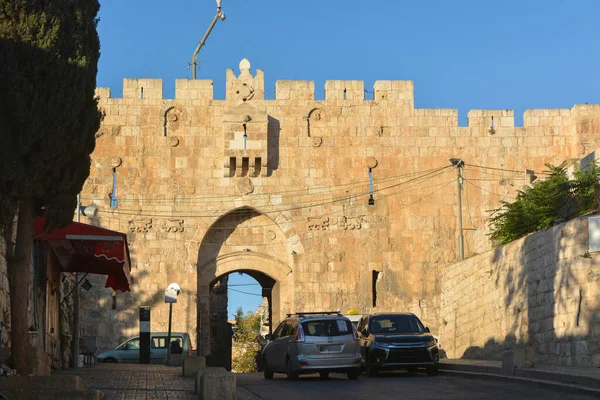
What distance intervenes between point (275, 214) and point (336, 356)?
45.3ft

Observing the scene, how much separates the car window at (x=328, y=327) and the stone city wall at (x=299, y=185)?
42.0 feet

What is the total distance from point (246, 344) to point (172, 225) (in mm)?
21397

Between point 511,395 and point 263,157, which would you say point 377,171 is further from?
point 511,395

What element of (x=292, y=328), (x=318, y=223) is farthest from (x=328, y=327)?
(x=318, y=223)

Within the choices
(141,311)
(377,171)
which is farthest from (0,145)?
(377,171)

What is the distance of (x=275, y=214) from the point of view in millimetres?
31578

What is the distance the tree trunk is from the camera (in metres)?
11.8

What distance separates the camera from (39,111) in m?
10.9

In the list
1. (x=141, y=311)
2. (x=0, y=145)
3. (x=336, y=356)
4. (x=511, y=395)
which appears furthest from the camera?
(x=141, y=311)

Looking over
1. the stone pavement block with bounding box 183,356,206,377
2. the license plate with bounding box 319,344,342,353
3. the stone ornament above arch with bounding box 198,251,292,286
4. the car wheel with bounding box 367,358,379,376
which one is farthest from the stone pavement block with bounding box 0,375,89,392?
the stone ornament above arch with bounding box 198,251,292,286

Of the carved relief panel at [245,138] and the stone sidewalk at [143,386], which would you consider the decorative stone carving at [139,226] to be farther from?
the stone sidewalk at [143,386]

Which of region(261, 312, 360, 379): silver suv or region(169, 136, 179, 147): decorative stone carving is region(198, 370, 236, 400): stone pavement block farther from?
region(169, 136, 179, 147): decorative stone carving

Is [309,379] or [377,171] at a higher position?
[377,171]

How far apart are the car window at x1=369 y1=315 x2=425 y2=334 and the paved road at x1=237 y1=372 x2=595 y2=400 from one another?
6.39 ft
